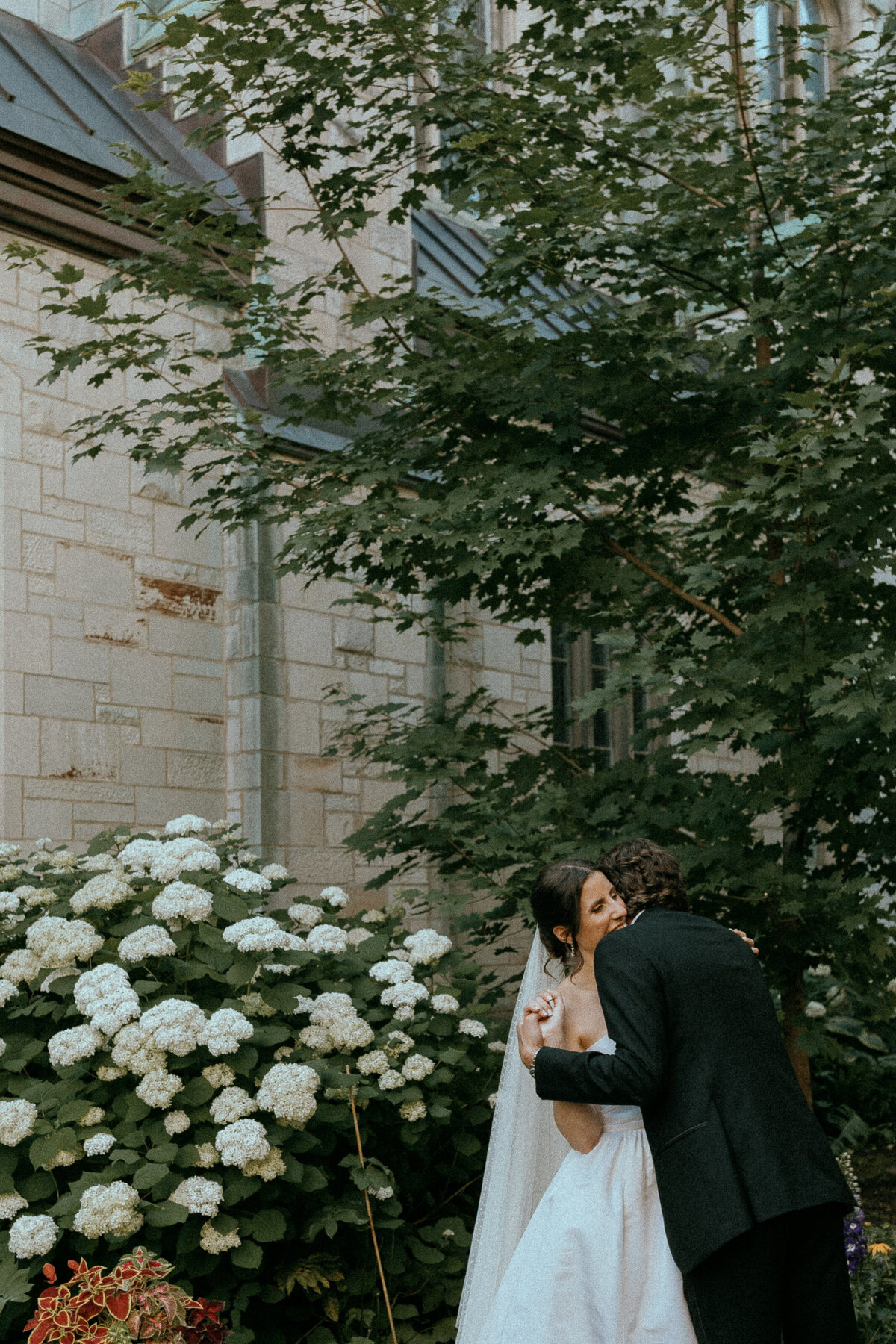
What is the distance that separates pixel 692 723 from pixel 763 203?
6.88ft

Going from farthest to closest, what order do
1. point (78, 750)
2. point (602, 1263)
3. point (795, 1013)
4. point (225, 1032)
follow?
point (78, 750)
point (795, 1013)
point (225, 1032)
point (602, 1263)

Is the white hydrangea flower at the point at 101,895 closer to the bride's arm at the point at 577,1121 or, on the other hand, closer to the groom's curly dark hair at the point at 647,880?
the bride's arm at the point at 577,1121

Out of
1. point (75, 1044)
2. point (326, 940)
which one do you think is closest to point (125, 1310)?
point (75, 1044)

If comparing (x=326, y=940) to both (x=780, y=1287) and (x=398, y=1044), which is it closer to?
(x=398, y=1044)

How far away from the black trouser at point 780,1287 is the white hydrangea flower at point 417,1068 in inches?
55.2

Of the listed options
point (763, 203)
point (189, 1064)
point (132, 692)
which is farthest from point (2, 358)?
point (189, 1064)

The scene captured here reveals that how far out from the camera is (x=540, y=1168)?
333 centimetres

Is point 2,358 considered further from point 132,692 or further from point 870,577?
point 870,577

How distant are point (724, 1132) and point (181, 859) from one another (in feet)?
6.87

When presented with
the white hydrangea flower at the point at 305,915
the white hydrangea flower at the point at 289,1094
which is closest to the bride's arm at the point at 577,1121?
the white hydrangea flower at the point at 289,1094

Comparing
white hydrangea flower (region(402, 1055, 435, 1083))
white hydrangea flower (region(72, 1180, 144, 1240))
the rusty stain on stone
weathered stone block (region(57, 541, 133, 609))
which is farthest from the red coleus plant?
the rusty stain on stone

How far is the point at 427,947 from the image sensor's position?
432 cm

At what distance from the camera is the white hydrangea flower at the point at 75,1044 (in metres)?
3.35

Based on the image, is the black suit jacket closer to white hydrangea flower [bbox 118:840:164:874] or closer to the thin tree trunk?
white hydrangea flower [bbox 118:840:164:874]
